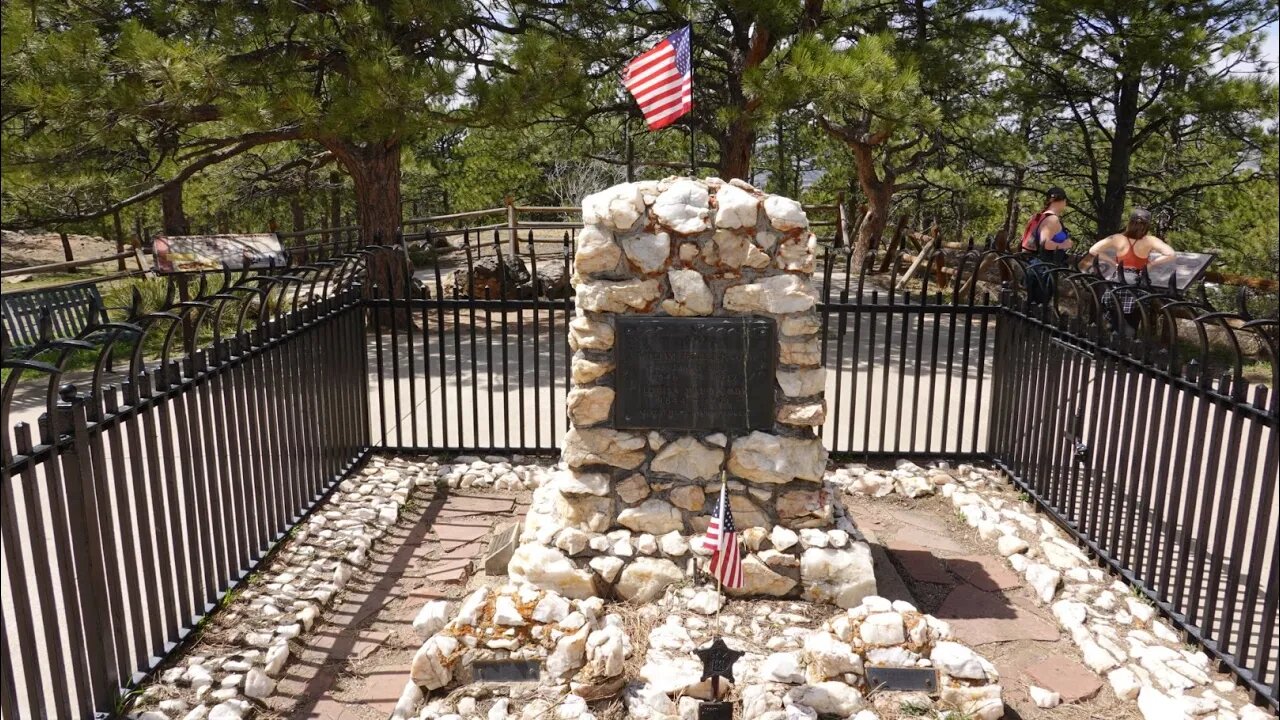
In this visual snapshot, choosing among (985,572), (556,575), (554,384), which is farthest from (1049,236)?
(556,575)

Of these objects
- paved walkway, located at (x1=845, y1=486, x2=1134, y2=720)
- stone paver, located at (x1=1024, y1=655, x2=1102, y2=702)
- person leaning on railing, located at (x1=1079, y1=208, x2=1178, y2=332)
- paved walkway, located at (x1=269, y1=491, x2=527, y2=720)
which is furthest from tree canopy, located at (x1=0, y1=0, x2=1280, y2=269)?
stone paver, located at (x1=1024, y1=655, x2=1102, y2=702)

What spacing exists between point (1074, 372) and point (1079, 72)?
10.3m

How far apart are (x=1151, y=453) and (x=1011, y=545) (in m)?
0.94

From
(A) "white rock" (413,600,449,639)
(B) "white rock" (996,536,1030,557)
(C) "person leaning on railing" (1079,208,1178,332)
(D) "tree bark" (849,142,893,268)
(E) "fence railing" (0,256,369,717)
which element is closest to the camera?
(E) "fence railing" (0,256,369,717)

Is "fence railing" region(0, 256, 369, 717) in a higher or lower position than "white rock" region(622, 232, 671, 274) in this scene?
lower

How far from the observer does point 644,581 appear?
4336 mm

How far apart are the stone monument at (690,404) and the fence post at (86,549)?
1.75 m

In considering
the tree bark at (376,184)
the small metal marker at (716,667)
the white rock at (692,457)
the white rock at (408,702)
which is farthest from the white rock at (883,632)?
the tree bark at (376,184)

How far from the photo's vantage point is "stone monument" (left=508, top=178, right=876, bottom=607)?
14.2 feet

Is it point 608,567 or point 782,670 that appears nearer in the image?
point 782,670

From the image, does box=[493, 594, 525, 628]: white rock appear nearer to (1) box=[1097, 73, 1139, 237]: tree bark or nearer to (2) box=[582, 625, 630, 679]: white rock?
(2) box=[582, 625, 630, 679]: white rock

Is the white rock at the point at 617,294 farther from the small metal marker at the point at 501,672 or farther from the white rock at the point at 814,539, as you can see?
the small metal marker at the point at 501,672

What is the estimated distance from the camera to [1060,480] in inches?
214

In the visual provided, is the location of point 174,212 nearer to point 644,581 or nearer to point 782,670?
point 644,581
